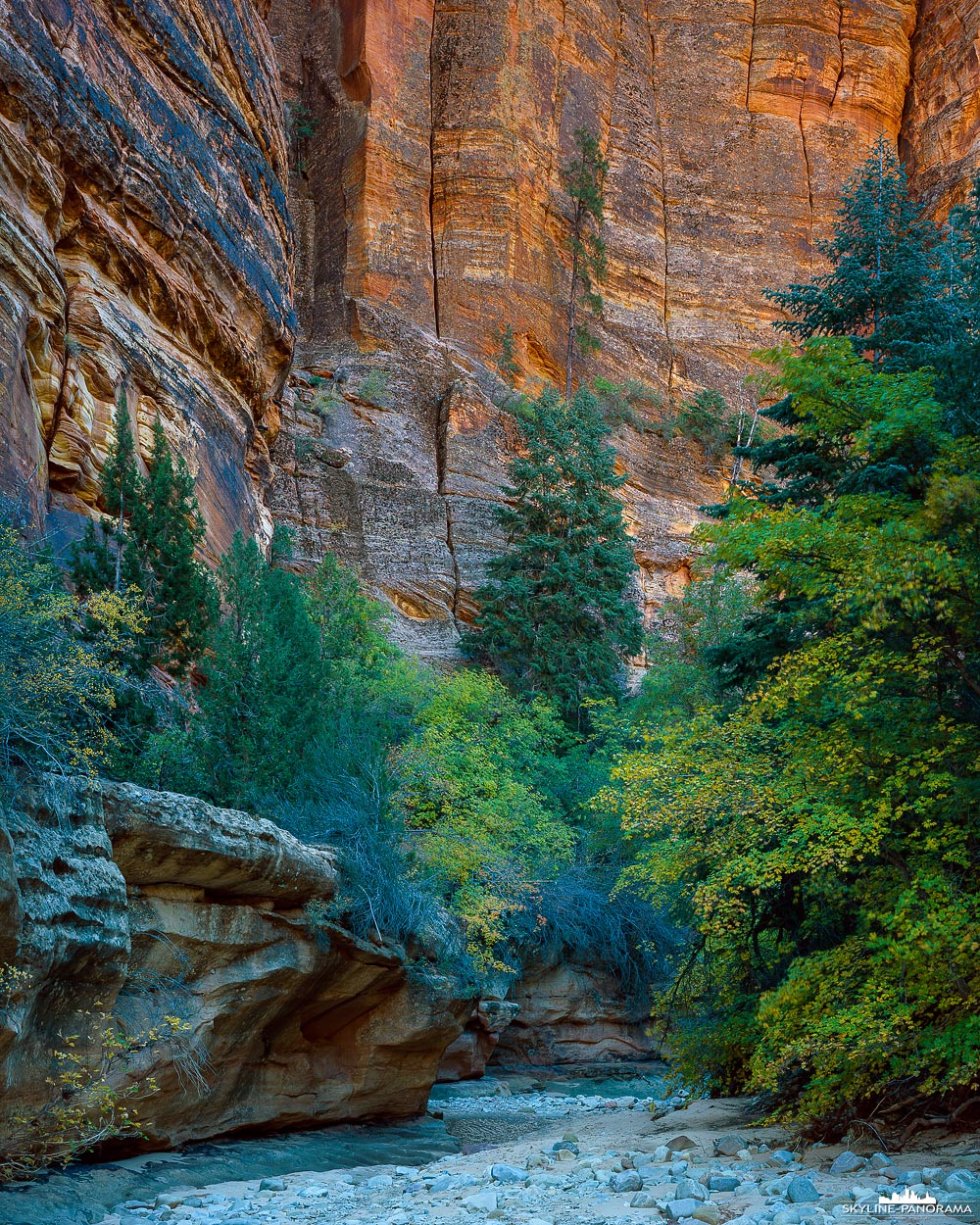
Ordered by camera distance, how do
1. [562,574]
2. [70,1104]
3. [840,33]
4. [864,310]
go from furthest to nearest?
[840,33] < [562,574] < [864,310] < [70,1104]

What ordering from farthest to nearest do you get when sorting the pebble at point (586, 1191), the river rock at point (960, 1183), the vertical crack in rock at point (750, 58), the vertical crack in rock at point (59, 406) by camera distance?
the vertical crack in rock at point (750, 58) < the vertical crack in rock at point (59, 406) < the pebble at point (586, 1191) < the river rock at point (960, 1183)

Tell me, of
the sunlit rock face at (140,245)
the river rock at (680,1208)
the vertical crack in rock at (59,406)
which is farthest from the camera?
the vertical crack in rock at (59,406)

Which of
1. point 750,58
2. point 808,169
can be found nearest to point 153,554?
point 808,169

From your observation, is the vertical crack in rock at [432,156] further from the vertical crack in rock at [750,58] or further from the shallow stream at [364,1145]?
→ the shallow stream at [364,1145]

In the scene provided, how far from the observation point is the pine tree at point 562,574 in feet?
98.8

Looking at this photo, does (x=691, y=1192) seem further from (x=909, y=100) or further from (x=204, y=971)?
(x=909, y=100)

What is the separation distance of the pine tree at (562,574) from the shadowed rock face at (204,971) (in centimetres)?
1535

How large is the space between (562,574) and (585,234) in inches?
719

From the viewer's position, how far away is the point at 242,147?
81.1ft

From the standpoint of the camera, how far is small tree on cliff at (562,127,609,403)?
4103 cm

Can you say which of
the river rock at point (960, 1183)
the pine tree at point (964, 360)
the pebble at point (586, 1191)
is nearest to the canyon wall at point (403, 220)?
the pebble at point (586, 1191)

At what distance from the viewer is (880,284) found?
47.8ft

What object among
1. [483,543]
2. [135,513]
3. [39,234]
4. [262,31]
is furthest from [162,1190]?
[262,31]

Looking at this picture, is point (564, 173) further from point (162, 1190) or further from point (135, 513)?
point (162, 1190)
